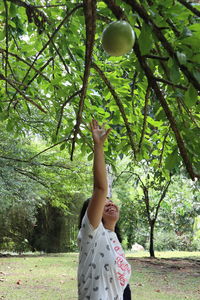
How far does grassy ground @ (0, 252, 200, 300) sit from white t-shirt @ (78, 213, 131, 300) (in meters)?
2.78

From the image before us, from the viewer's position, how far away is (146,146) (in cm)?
236

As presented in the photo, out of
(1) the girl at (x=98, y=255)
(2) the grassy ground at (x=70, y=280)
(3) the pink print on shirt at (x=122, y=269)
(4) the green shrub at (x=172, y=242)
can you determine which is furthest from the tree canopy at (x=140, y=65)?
(4) the green shrub at (x=172, y=242)

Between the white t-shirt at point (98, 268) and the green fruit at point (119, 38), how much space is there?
883 millimetres

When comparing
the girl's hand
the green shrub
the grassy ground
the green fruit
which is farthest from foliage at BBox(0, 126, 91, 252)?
the green fruit

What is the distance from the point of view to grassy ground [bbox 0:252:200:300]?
4.52 m

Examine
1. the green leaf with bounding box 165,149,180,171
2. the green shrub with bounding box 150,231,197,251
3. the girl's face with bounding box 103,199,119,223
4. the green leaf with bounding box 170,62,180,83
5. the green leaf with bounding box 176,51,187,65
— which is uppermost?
the green shrub with bounding box 150,231,197,251

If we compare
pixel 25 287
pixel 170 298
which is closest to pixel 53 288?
pixel 25 287

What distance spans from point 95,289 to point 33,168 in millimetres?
5983

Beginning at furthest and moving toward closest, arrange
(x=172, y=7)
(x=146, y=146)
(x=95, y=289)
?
(x=146, y=146)
(x=95, y=289)
(x=172, y=7)

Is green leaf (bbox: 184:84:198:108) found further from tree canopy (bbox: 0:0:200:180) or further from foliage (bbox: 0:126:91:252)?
foliage (bbox: 0:126:91:252)

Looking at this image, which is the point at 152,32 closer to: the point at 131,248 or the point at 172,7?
the point at 172,7

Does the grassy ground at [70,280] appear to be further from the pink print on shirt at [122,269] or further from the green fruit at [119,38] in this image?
the green fruit at [119,38]

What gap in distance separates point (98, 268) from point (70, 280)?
4104 millimetres

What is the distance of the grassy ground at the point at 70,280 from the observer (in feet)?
14.8
